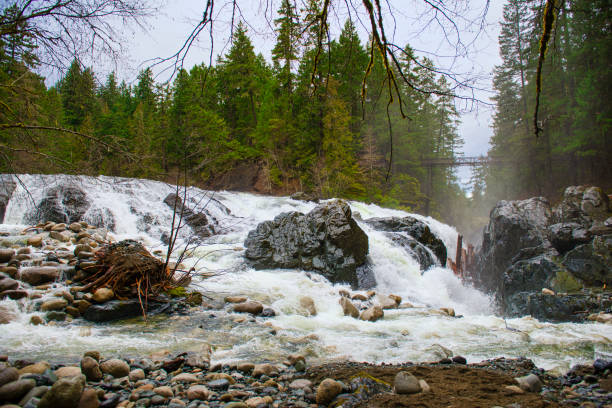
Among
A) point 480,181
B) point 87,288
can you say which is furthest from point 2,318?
point 480,181

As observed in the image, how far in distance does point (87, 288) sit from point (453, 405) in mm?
4718

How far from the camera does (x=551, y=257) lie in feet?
38.3

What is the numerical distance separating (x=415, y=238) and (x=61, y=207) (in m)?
11.9

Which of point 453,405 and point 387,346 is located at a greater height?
point 453,405

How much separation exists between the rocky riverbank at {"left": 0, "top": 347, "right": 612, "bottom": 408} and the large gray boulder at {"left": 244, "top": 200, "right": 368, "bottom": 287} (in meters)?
5.37

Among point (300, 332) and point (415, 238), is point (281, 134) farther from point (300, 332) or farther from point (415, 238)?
point (300, 332)

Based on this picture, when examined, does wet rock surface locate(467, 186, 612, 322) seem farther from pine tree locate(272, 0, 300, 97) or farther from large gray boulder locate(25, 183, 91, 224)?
large gray boulder locate(25, 183, 91, 224)

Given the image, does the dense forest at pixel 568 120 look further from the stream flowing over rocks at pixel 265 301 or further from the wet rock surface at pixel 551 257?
the stream flowing over rocks at pixel 265 301

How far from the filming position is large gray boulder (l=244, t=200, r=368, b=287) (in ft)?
27.6

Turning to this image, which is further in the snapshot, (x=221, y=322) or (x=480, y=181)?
(x=480, y=181)

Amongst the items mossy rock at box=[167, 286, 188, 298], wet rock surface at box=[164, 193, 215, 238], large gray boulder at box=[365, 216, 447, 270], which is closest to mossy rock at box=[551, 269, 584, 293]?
large gray boulder at box=[365, 216, 447, 270]

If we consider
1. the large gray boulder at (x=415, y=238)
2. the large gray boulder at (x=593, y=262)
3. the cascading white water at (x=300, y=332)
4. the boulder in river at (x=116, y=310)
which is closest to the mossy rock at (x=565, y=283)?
the large gray boulder at (x=593, y=262)

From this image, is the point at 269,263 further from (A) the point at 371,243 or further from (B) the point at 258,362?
(B) the point at 258,362

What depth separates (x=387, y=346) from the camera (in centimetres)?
392
